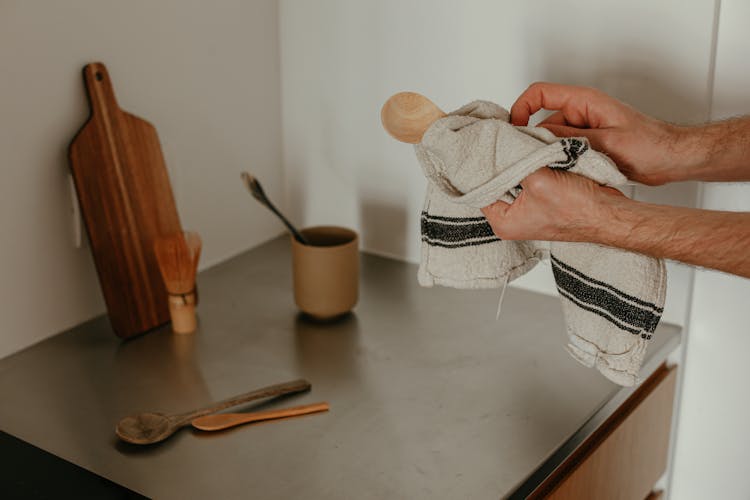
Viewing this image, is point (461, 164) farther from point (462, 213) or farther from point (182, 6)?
point (182, 6)

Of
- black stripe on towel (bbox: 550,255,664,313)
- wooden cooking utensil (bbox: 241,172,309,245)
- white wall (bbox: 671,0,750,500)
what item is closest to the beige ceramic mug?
wooden cooking utensil (bbox: 241,172,309,245)

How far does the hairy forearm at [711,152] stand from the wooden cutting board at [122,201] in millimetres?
685

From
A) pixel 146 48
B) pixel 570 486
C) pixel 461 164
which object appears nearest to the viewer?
pixel 461 164

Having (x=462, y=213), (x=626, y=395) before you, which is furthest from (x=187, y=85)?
(x=626, y=395)

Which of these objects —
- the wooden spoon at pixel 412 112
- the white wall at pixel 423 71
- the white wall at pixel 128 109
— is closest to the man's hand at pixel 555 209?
the wooden spoon at pixel 412 112

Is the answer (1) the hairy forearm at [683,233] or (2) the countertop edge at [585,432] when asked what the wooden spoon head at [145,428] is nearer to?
(2) the countertop edge at [585,432]

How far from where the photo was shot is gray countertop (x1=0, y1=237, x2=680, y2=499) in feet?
2.94

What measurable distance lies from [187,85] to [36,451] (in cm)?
60

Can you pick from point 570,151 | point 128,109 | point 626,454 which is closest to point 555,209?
point 570,151

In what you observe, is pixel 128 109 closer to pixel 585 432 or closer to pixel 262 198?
pixel 262 198

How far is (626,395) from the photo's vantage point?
1067mm

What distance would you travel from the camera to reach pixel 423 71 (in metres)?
1.31

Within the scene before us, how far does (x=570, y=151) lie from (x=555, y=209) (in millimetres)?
59

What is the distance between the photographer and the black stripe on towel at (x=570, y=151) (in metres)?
0.82
